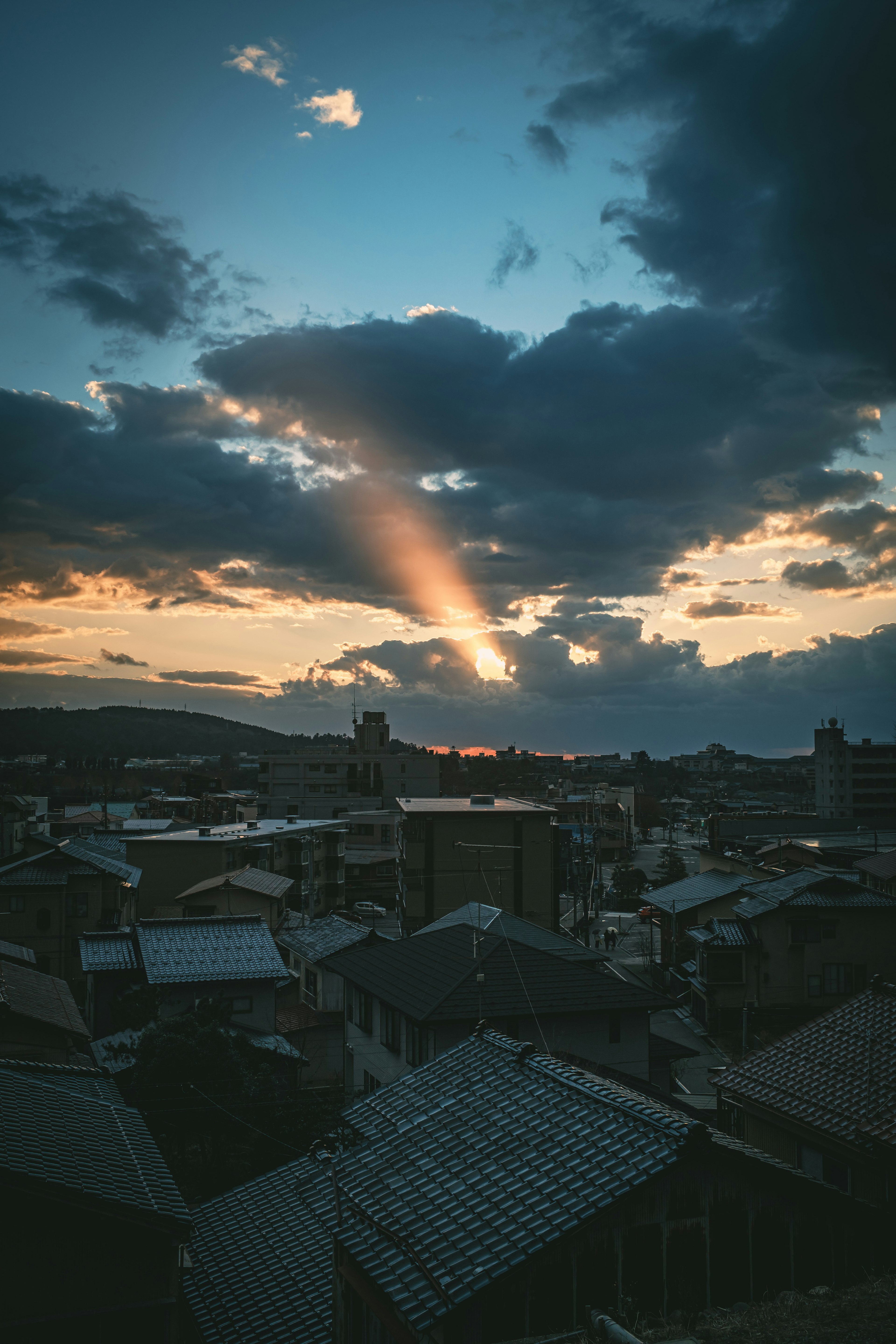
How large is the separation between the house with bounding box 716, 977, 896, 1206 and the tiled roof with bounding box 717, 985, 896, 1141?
2cm

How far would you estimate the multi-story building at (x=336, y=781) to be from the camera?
90375 millimetres

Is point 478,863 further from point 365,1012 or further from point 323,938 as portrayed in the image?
point 365,1012

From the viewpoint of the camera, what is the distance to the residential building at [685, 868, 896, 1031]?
33406 mm

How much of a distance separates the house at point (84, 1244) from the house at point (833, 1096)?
9.61 m

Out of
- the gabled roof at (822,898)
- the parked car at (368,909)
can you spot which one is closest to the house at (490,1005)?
the gabled roof at (822,898)

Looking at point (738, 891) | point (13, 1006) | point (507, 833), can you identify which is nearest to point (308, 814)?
point (507, 833)

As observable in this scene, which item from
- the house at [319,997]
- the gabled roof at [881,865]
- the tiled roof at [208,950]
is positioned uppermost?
the gabled roof at [881,865]

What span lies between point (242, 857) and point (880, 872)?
3741 centimetres

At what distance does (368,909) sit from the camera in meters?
61.2

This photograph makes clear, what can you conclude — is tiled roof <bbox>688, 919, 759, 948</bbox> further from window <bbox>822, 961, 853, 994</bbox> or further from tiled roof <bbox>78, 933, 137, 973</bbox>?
tiled roof <bbox>78, 933, 137, 973</bbox>

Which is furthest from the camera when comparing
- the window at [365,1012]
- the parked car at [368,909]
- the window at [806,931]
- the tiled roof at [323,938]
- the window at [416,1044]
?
the parked car at [368,909]

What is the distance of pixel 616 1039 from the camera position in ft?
66.9

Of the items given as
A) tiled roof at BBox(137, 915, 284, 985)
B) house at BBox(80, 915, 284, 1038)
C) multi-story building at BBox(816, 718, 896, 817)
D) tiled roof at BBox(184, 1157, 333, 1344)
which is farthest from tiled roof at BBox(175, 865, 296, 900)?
multi-story building at BBox(816, 718, 896, 817)

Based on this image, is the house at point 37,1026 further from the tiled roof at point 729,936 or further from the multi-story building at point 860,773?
the multi-story building at point 860,773
